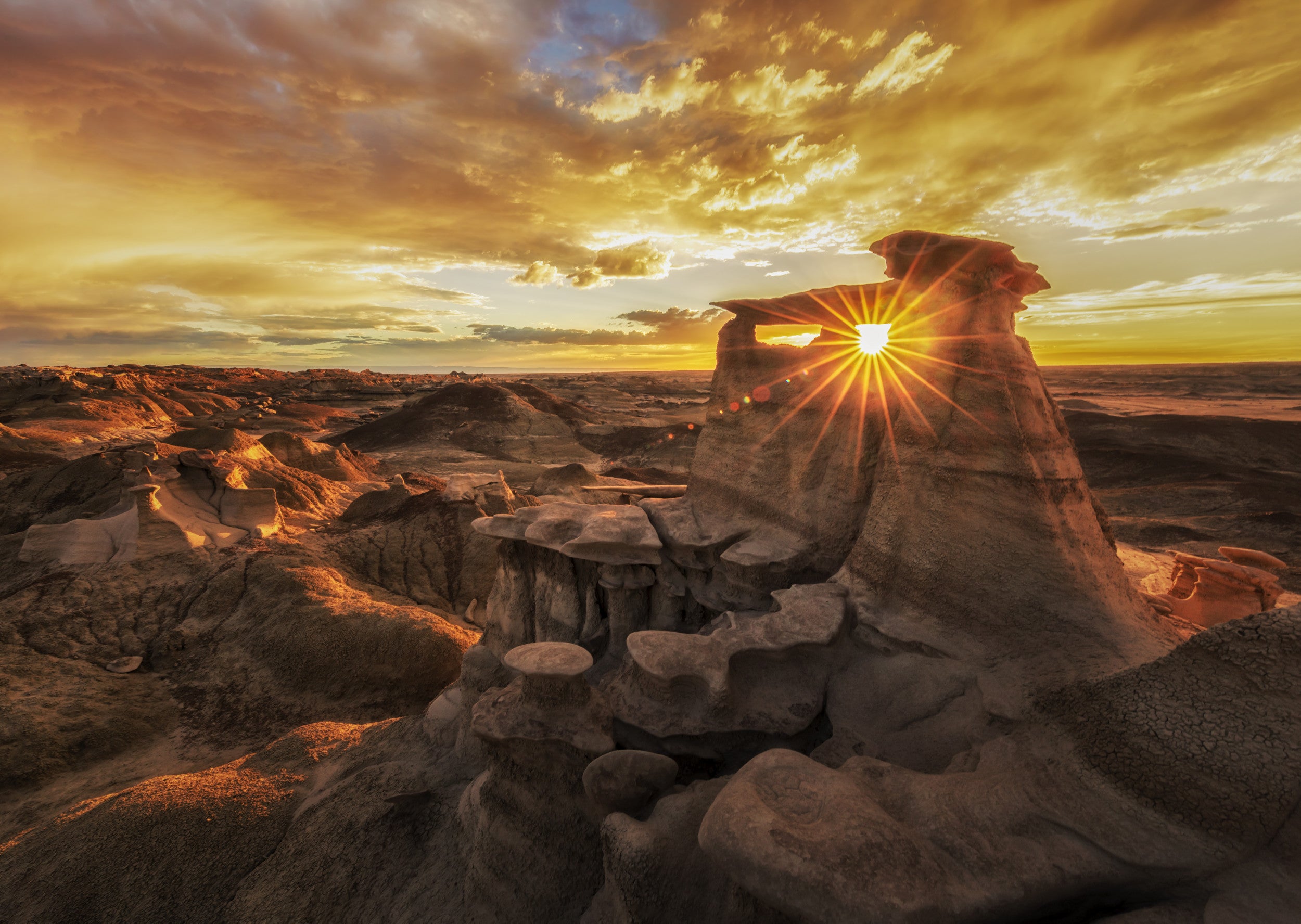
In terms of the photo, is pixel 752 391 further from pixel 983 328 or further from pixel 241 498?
pixel 241 498

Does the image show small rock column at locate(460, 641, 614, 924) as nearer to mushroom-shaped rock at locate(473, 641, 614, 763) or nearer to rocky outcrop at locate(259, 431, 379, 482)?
mushroom-shaped rock at locate(473, 641, 614, 763)

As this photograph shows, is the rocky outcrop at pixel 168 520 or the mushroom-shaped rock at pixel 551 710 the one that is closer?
the mushroom-shaped rock at pixel 551 710

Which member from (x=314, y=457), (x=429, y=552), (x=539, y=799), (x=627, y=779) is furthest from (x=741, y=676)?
(x=314, y=457)

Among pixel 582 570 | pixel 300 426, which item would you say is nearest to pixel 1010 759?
pixel 582 570

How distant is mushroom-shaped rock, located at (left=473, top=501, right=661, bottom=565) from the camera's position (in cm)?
584

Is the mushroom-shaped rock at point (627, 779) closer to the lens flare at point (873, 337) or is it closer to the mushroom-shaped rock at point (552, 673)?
the mushroom-shaped rock at point (552, 673)

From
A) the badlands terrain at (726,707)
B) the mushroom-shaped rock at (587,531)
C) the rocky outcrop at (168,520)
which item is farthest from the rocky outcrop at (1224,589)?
the rocky outcrop at (168,520)

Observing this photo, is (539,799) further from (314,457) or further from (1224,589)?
(314,457)

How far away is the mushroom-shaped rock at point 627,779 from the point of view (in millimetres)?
3715

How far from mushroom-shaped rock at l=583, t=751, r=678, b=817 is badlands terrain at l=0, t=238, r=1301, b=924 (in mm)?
21

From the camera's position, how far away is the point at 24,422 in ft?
80.9

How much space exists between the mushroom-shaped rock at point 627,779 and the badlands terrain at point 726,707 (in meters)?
0.02

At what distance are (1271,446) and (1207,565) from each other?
2735 centimetres

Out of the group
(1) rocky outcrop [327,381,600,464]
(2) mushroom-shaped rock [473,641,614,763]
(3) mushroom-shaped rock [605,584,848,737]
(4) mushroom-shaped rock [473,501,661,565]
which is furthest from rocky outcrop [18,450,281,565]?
(1) rocky outcrop [327,381,600,464]
